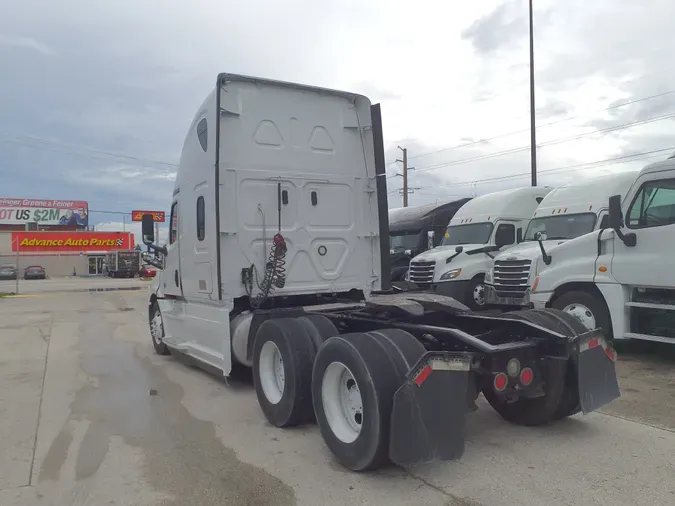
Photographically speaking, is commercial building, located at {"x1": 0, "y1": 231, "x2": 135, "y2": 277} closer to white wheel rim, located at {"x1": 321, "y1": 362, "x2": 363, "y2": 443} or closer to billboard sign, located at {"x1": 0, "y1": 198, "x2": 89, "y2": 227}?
billboard sign, located at {"x1": 0, "y1": 198, "x2": 89, "y2": 227}

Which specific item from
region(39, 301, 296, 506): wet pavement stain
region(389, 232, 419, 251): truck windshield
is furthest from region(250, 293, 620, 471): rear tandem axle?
region(389, 232, 419, 251): truck windshield

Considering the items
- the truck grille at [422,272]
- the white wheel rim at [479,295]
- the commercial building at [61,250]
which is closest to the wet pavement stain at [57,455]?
the white wheel rim at [479,295]

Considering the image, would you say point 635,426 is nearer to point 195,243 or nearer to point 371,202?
point 371,202

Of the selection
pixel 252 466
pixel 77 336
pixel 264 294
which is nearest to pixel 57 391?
pixel 264 294

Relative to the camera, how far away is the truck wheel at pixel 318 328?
17.7 ft

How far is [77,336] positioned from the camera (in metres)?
12.7

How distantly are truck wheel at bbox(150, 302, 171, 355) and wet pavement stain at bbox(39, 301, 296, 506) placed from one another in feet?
4.26

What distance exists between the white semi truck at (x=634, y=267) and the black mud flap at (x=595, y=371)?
130 inches

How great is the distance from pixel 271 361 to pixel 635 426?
11.8 ft

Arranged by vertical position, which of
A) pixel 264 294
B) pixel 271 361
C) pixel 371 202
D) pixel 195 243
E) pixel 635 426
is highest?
pixel 371 202

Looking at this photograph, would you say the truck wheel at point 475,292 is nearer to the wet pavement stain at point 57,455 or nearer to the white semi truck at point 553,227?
the white semi truck at point 553,227

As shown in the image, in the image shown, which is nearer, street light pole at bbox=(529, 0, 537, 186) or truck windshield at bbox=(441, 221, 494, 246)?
truck windshield at bbox=(441, 221, 494, 246)

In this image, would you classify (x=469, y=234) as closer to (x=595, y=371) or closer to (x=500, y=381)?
(x=595, y=371)

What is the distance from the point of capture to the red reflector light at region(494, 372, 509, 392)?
177 inches
